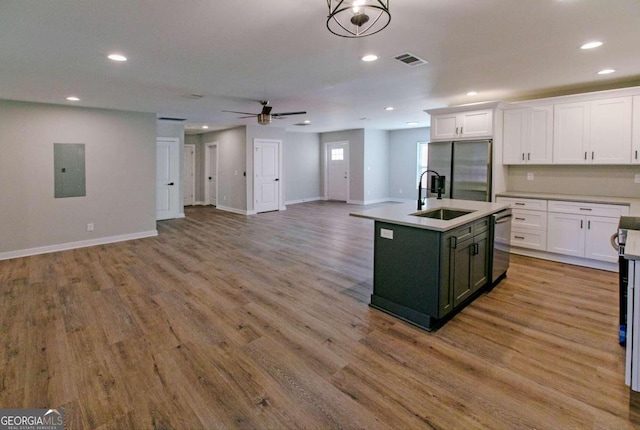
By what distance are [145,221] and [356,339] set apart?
5.50 metres

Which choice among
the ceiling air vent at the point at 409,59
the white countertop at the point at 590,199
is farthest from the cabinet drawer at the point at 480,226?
the ceiling air vent at the point at 409,59

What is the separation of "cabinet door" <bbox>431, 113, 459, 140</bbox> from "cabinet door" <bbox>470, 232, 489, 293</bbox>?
2.81 metres

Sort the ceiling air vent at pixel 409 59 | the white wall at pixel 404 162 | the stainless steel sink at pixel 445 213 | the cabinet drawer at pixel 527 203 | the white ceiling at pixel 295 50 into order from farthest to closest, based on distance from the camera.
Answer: the white wall at pixel 404 162 < the cabinet drawer at pixel 527 203 < the stainless steel sink at pixel 445 213 < the ceiling air vent at pixel 409 59 < the white ceiling at pixel 295 50

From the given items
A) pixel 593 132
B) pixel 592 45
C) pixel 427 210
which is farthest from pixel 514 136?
pixel 427 210

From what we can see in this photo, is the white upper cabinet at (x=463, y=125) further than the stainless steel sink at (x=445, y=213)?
Yes

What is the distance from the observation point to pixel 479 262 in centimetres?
337

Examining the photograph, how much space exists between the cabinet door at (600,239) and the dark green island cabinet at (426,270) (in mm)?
2082

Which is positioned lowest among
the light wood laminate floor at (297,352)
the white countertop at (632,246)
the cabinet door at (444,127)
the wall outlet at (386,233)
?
the light wood laminate floor at (297,352)

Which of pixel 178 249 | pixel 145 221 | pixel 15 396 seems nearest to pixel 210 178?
pixel 145 221

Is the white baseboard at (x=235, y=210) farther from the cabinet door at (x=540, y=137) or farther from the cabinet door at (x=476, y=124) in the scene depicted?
the cabinet door at (x=540, y=137)

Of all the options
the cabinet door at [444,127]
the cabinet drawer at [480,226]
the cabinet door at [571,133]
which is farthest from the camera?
the cabinet door at [444,127]

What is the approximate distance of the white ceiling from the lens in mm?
2379

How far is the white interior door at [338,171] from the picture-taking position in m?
11.4

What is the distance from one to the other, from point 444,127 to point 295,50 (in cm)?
360
